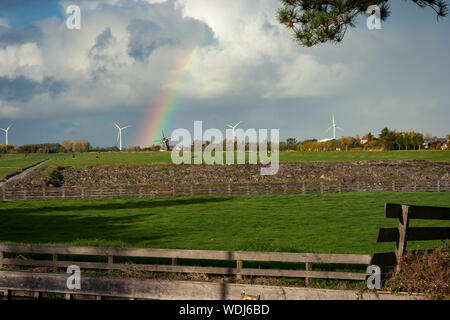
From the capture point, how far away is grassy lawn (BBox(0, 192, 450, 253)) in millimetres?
20028

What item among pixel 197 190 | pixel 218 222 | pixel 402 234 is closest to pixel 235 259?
pixel 402 234

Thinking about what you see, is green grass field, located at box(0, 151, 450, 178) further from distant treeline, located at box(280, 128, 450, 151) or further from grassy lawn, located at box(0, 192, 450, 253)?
grassy lawn, located at box(0, 192, 450, 253)

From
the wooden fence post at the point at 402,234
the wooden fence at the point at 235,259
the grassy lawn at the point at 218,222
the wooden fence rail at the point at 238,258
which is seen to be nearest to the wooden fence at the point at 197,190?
the grassy lawn at the point at 218,222

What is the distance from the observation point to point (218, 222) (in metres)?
29.0

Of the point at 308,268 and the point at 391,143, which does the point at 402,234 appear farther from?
the point at 391,143

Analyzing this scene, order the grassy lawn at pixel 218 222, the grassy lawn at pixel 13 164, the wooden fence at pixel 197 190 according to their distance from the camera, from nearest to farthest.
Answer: the grassy lawn at pixel 218 222
the wooden fence at pixel 197 190
the grassy lawn at pixel 13 164

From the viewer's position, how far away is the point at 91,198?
48.4 metres

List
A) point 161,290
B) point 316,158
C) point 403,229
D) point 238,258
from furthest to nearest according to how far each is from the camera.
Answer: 1. point 316,158
2. point 238,258
3. point 161,290
4. point 403,229

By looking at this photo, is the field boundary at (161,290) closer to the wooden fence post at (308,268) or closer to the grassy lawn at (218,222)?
the wooden fence post at (308,268)

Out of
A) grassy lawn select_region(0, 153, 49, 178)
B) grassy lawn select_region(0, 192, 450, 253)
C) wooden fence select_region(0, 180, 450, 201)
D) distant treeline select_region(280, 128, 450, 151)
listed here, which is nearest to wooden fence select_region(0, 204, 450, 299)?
grassy lawn select_region(0, 192, 450, 253)

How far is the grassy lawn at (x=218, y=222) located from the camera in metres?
20.0

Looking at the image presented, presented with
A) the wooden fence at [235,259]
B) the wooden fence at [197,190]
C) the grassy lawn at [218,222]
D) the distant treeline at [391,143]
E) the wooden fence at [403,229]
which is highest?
the distant treeline at [391,143]
